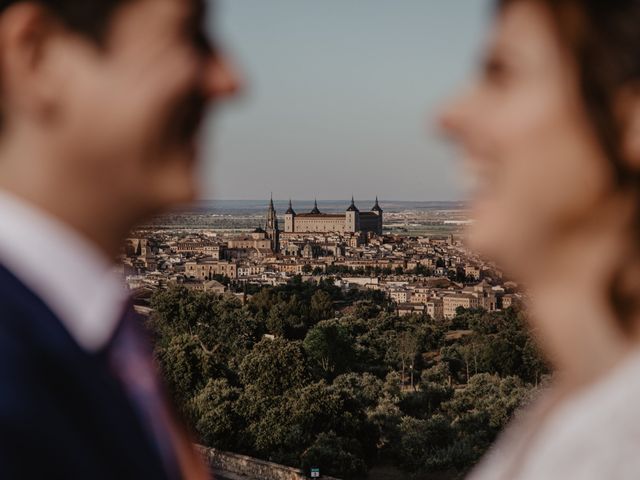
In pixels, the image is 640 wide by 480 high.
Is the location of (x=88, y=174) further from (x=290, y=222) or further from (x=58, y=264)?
(x=290, y=222)

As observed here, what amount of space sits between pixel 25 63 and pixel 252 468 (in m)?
9.92

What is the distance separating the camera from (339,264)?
3919 cm

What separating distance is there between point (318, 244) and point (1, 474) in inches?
1800

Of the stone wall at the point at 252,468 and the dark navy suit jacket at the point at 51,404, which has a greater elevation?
the dark navy suit jacket at the point at 51,404

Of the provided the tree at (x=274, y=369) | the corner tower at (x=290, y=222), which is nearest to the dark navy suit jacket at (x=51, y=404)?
the tree at (x=274, y=369)

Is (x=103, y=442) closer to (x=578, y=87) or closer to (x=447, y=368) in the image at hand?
(x=578, y=87)

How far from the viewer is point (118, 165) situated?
36 cm

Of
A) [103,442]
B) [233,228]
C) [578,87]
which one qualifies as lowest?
[233,228]

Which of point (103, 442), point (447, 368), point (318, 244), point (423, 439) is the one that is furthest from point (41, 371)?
point (318, 244)

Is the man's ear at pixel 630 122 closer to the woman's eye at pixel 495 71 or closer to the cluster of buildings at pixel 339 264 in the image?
the woman's eye at pixel 495 71

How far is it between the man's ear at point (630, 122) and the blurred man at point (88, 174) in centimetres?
13

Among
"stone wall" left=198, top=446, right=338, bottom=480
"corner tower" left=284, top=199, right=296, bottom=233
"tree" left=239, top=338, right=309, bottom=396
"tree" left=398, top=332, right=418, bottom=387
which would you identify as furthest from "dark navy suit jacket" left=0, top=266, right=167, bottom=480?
"corner tower" left=284, top=199, right=296, bottom=233

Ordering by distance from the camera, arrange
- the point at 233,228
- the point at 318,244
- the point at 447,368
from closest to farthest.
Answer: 1. the point at 447,368
2. the point at 318,244
3. the point at 233,228

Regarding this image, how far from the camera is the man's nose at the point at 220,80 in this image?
1.19 ft
